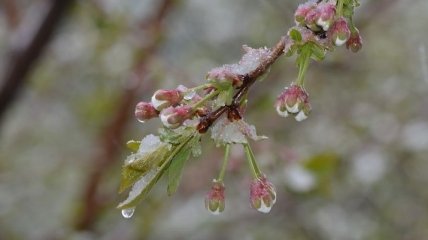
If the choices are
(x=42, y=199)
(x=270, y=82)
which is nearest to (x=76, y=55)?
(x=42, y=199)

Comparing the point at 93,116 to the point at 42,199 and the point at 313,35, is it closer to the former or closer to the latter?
the point at 42,199

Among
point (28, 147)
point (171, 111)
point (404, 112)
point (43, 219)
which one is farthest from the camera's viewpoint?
point (28, 147)

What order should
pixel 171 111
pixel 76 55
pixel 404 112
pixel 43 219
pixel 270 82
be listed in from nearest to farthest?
pixel 171 111
pixel 270 82
pixel 404 112
pixel 43 219
pixel 76 55

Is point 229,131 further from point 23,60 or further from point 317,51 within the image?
point 23,60

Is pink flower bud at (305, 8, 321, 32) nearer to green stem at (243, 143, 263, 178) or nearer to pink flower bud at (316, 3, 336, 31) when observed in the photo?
pink flower bud at (316, 3, 336, 31)

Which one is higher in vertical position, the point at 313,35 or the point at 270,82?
the point at 270,82

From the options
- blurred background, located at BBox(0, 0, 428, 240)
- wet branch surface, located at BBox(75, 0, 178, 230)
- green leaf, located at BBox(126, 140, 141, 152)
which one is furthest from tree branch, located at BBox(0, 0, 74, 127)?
green leaf, located at BBox(126, 140, 141, 152)

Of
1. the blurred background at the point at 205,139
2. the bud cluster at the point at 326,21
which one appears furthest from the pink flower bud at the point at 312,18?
the blurred background at the point at 205,139
